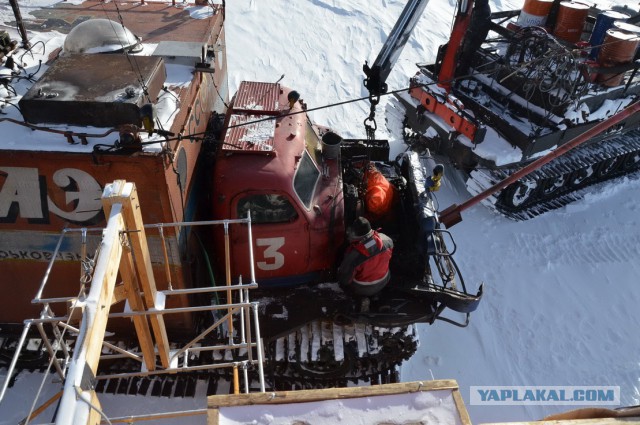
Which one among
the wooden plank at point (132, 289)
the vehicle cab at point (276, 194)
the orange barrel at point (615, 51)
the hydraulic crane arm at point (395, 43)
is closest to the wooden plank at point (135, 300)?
the wooden plank at point (132, 289)

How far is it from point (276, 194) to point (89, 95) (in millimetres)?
1767

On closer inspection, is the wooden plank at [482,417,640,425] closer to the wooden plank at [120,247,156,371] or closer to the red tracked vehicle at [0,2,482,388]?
the wooden plank at [120,247,156,371]

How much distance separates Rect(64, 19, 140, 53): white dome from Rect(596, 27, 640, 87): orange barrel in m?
7.27

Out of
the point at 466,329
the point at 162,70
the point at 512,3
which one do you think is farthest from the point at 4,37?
the point at 512,3

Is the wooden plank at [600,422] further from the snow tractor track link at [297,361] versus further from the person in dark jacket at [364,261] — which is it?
the snow tractor track link at [297,361]

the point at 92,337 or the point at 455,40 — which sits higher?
the point at 455,40

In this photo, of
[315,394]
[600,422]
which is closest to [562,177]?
[600,422]

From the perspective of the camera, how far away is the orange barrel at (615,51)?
8219mm

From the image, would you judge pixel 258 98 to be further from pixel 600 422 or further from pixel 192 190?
pixel 600 422

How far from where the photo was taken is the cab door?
482 centimetres

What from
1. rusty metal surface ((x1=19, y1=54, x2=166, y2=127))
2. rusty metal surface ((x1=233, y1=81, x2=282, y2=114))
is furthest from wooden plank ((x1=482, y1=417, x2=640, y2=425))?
rusty metal surface ((x1=233, y1=81, x2=282, y2=114))

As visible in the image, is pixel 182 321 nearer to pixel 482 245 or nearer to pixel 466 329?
pixel 466 329

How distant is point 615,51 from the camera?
27.3 feet
